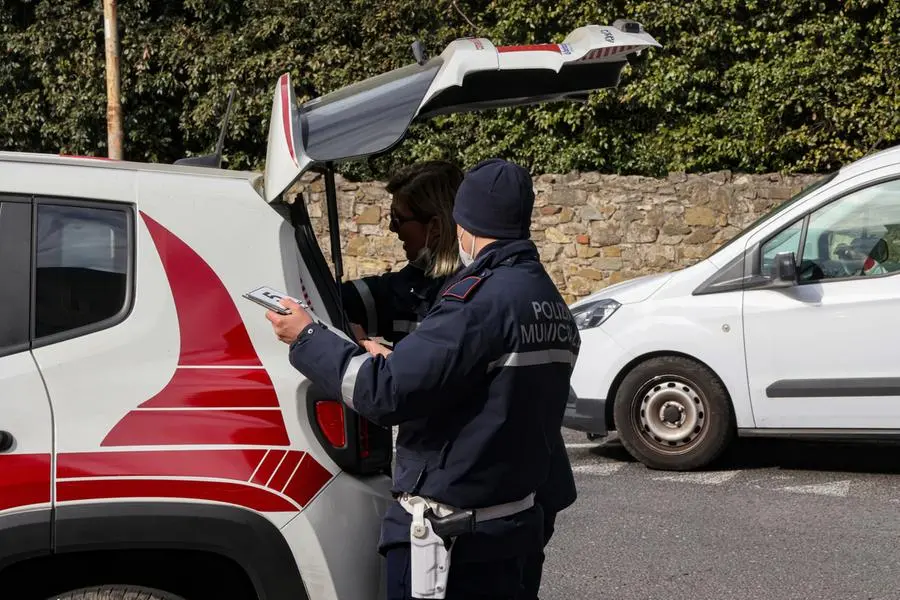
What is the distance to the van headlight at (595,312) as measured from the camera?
Answer: 8.08m

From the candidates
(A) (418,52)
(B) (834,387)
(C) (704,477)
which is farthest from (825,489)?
(A) (418,52)

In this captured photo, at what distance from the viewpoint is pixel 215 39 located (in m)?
19.7

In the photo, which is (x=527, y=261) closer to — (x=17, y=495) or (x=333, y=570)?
(x=333, y=570)

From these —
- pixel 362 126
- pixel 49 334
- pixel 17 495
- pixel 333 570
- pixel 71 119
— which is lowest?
pixel 333 570

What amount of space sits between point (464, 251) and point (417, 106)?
411mm

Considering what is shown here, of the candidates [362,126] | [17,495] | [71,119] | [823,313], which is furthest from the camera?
[71,119]

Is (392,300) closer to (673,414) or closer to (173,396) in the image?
(173,396)

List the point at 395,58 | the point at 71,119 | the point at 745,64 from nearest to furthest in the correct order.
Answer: the point at 745,64 < the point at 395,58 < the point at 71,119

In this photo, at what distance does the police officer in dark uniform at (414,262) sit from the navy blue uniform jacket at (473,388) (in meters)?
0.75

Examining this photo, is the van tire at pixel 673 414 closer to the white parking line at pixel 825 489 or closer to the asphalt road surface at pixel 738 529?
the asphalt road surface at pixel 738 529

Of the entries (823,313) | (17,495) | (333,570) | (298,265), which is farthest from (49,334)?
(823,313)

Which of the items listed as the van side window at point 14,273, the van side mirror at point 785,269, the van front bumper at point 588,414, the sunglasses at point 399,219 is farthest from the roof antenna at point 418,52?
the van front bumper at point 588,414

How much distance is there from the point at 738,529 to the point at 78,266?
14.6 feet

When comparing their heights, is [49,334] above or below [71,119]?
below
